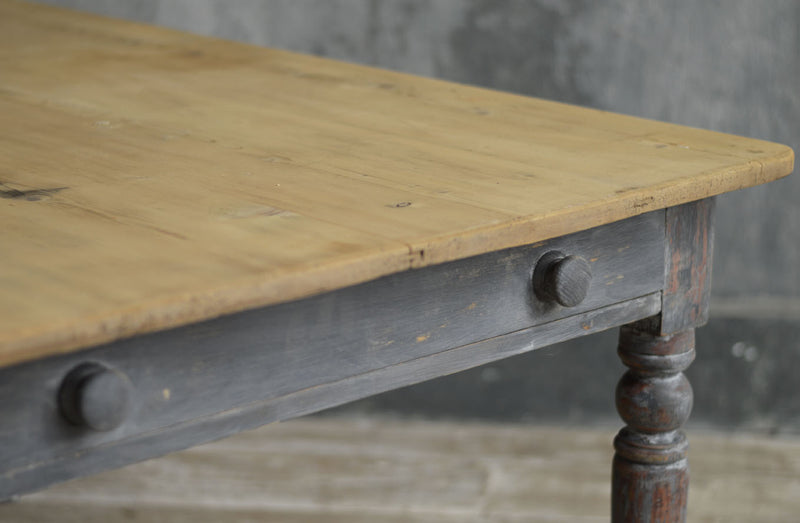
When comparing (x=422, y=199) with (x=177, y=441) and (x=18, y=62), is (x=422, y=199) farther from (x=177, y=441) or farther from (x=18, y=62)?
(x=18, y=62)

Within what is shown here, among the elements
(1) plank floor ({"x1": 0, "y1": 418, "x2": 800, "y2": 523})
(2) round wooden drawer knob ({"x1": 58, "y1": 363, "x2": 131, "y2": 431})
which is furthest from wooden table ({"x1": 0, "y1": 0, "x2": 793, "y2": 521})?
(1) plank floor ({"x1": 0, "y1": 418, "x2": 800, "y2": 523})

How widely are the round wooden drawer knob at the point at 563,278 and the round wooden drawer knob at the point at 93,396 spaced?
1.30 feet

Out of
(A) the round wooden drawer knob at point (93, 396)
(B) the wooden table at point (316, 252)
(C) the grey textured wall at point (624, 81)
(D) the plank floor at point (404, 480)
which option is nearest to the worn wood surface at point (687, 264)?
(B) the wooden table at point (316, 252)

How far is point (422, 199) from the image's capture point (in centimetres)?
92

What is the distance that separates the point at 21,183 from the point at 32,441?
1.05 feet

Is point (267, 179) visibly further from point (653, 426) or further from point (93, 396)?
point (653, 426)

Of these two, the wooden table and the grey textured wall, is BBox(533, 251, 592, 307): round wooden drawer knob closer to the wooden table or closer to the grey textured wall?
the wooden table

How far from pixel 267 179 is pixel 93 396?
321 millimetres

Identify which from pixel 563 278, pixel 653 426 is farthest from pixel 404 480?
pixel 563 278

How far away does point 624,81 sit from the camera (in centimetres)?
246

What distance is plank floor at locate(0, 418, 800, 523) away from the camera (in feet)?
7.14

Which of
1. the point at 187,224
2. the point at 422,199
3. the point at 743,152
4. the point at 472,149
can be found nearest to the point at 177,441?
the point at 187,224

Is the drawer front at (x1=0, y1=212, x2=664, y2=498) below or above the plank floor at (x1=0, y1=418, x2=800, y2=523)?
above

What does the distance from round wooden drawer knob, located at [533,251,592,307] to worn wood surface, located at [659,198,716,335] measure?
160 millimetres
